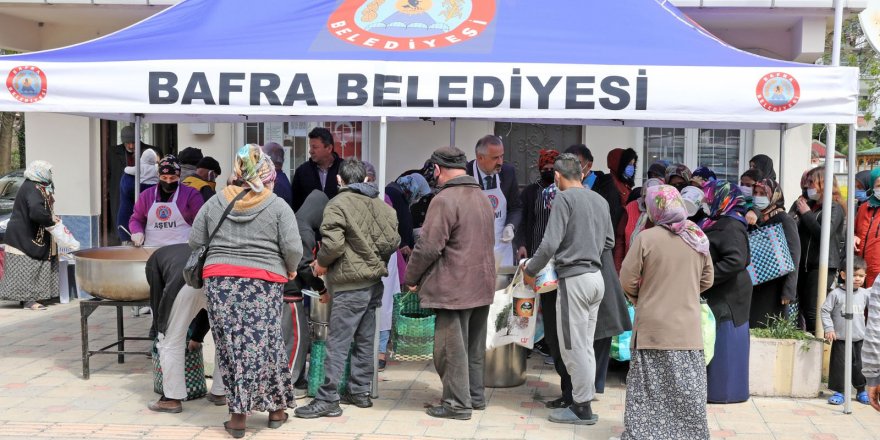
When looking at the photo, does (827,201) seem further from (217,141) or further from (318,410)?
(217,141)

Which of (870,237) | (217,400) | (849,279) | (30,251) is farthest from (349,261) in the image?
(30,251)

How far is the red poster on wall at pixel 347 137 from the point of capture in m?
11.9

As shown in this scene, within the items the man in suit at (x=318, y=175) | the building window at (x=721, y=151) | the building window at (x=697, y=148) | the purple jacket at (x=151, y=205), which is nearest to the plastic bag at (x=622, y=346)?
the man in suit at (x=318, y=175)

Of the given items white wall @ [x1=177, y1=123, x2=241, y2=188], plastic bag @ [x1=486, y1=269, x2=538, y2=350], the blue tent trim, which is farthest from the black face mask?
white wall @ [x1=177, y1=123, x2=241, y2=188]

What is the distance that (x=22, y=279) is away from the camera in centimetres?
1013

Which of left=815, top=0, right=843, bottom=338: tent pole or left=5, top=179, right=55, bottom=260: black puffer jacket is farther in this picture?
left=5, top=179, right=55, bottom=260: black puffer jacket

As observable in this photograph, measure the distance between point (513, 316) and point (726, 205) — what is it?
163cm

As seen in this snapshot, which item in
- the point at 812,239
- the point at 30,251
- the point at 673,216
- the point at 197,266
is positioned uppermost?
the point at 673,216

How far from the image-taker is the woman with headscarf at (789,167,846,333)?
24.0 ft

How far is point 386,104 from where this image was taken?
5.94 m

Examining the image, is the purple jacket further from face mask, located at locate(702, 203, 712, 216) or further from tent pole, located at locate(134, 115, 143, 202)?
face mask, located at locate(702, 203, 712, 216)

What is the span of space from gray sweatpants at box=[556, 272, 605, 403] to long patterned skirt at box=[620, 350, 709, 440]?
0.49 m

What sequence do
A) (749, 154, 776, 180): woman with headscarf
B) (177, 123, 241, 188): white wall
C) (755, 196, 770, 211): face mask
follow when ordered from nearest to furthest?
(755, 196, 770, 211): face mask → (749, 154, 776, 180): woman with headscarf → (177, 123, 241, 188): white wall

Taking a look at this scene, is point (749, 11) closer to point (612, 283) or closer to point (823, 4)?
point (823, 4)
